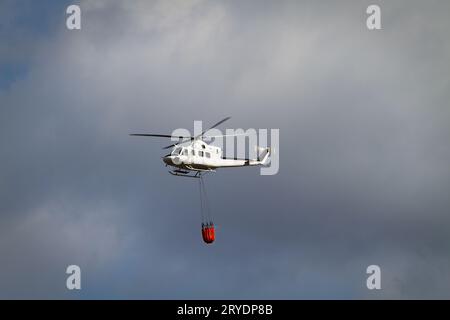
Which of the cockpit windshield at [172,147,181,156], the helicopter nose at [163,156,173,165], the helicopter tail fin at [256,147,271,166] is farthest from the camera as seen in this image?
the helicopter tail fin at [256,147,271,166]

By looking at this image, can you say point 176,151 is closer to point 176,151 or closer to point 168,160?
point 176,151

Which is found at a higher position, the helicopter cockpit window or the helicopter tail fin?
the helicopter tail fin

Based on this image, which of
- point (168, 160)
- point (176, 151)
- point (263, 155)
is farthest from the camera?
point (263, 155)

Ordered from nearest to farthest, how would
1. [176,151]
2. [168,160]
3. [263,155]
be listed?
[168,160], [176,151], [263,155]

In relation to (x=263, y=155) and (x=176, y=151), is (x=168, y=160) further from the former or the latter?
(x=263, y=155)

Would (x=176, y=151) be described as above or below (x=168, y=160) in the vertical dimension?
above

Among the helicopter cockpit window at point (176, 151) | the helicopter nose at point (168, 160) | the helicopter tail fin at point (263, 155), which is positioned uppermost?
the helicopter tail fin at point (263, 155)

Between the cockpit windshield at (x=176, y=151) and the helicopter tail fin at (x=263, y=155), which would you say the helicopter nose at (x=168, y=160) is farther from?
the helicopter tail fin at (x=263, y=155)

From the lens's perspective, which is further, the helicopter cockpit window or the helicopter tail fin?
the helicopter tail fin

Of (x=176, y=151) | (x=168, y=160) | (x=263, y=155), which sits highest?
(x=263, y=155)

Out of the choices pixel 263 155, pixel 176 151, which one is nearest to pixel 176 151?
pixel 176 151

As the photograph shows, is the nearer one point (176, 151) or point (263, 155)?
point (176, 151)

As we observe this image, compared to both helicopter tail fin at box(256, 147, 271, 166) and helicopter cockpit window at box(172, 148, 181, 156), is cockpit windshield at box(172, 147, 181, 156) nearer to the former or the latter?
helicopter cockpit window at box(172, 148, 181, 156)
